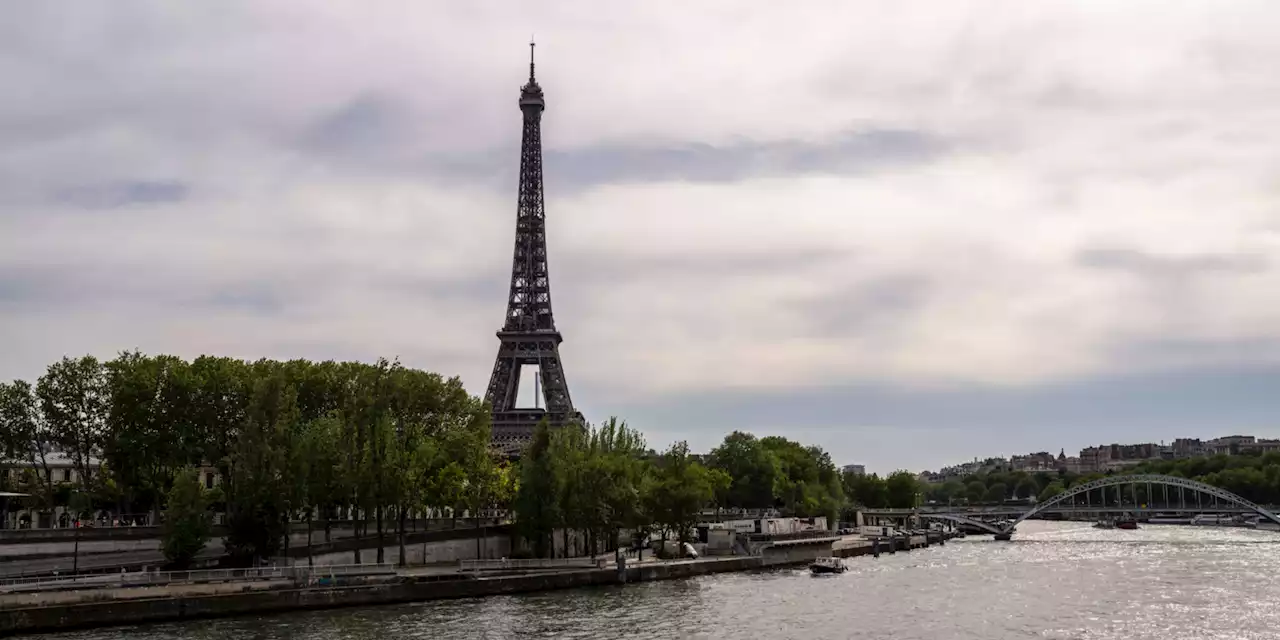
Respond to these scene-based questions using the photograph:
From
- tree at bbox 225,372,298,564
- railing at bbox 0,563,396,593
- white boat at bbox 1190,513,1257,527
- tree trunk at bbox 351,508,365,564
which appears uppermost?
tree at bbox 225,372,298,564

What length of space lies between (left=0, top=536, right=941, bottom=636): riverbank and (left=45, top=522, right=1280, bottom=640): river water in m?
1.03

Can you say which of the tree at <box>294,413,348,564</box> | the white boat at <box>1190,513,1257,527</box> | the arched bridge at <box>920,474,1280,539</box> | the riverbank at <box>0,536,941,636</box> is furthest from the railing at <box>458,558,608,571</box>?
the white boat at <box>1190,513,1257,527</box>

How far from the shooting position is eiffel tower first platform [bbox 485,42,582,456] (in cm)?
13138

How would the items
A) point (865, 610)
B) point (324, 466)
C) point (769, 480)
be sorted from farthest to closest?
point (769, 480) → point (324, 466) → point (865, 610)

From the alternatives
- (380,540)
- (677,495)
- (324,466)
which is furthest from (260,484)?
(677,495)

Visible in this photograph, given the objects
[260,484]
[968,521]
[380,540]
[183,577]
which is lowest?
[968,521]

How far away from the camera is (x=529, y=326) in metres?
137

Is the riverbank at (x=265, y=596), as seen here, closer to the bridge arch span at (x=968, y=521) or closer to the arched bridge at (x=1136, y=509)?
the arched bridge at (x=1136, y=509)

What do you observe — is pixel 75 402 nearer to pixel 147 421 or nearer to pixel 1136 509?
pixel 147 421

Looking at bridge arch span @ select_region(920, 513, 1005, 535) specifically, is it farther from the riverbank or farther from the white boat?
the riverbank

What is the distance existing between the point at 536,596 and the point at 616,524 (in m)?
16.2

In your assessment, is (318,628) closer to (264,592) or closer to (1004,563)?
(264,592)

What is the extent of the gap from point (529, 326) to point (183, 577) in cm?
7921

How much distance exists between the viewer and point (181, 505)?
2452 inches
